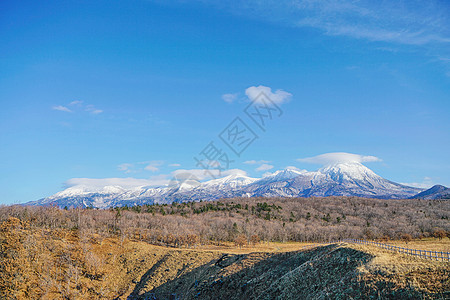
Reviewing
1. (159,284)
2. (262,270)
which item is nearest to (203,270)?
(159,284)

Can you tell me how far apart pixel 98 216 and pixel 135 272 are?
58.1 metres

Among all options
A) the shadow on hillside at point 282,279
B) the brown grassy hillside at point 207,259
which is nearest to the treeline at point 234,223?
the brown grassy hillside at point 207,259

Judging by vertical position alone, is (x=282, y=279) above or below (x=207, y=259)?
above

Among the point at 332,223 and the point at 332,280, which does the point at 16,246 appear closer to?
the point at 332,280

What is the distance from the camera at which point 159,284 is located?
215 ft

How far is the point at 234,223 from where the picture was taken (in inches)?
5157

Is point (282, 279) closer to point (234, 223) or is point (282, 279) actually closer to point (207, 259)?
point (207, 259)

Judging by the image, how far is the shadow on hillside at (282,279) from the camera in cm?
3027

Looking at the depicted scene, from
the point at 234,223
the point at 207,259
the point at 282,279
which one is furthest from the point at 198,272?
the point at 234,223

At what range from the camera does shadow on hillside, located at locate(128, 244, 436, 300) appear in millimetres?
30266

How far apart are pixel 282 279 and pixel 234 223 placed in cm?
9206

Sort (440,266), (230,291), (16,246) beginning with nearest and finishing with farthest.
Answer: (440,266) < (230,291) < (16,246)

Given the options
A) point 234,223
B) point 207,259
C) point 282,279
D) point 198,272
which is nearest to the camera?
point 282,279

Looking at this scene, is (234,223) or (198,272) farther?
(234,223)
